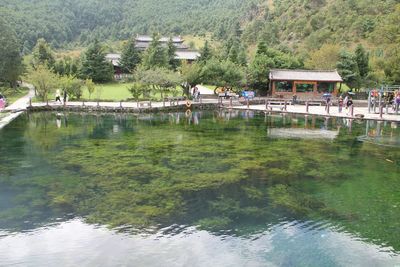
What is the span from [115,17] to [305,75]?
108086 millimetres

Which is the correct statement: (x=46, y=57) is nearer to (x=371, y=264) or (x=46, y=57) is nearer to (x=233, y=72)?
(x=233, y=72)

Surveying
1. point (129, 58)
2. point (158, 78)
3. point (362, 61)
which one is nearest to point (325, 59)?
point (362, 61)

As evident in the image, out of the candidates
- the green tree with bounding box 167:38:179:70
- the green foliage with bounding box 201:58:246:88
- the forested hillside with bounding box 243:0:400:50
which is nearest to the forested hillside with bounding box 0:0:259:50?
the forested hillside with bounding box 243:0:400:50

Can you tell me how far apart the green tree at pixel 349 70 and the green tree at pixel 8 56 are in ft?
106

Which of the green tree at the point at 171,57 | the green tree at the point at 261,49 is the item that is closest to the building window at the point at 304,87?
the green tree at the point at 261,49

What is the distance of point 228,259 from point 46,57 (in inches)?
2016

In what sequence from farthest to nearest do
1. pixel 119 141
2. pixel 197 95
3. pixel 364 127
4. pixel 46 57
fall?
pixel 46 57 < pixel 197 95 < pixel 364 127 < pixel 119 141

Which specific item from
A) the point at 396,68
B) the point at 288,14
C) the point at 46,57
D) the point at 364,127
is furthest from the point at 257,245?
the point at 288,14

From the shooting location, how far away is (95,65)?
5400 centimetres

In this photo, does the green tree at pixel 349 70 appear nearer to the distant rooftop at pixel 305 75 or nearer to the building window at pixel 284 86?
the distant rooftop at pixel 305 75

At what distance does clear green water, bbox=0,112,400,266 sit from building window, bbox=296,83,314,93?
1986cm

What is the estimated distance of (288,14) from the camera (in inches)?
3743

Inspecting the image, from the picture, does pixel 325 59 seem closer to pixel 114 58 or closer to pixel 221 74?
pixel 221 74

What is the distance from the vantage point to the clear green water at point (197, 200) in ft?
32.8
